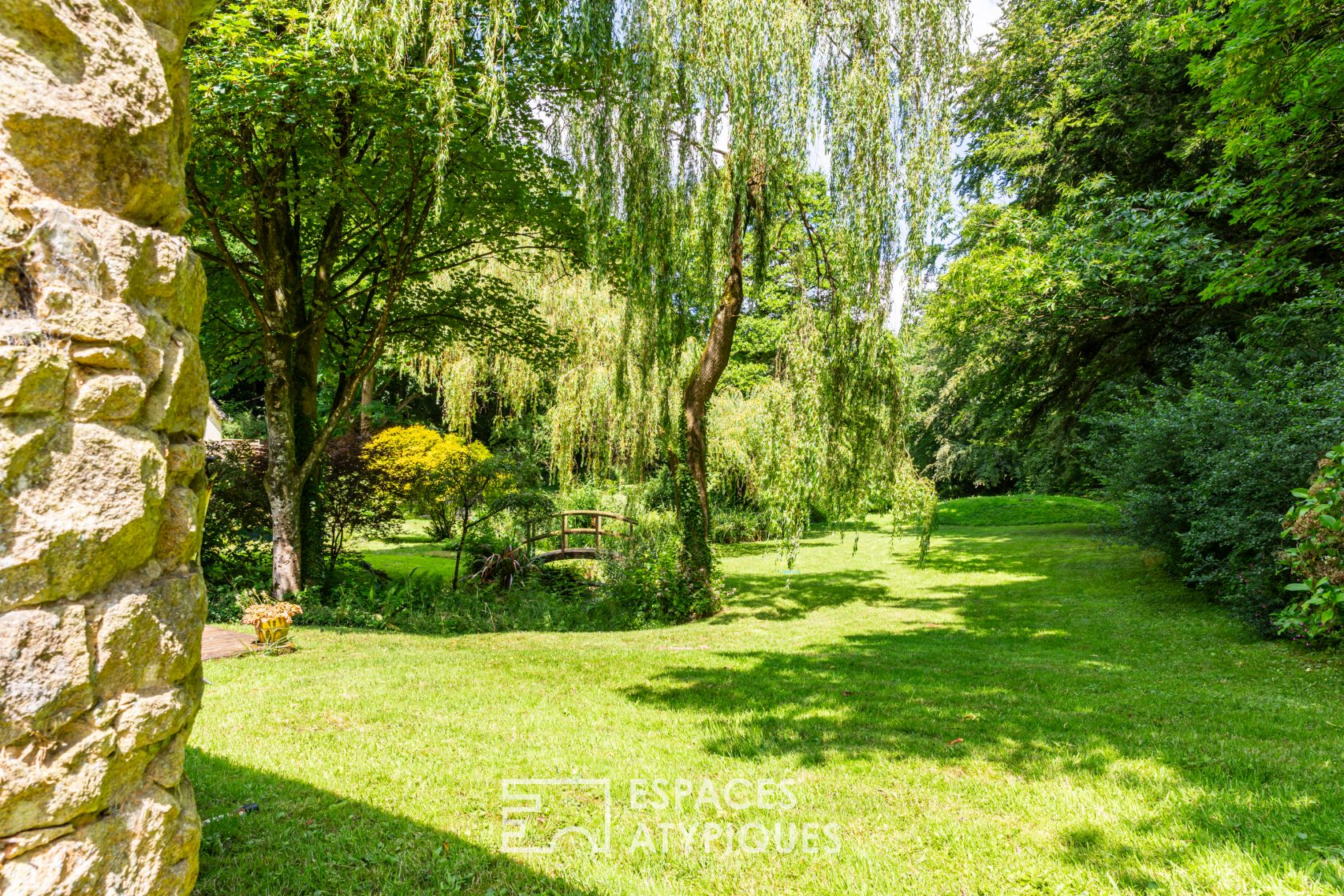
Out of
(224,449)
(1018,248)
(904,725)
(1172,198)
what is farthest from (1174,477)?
(224,449)

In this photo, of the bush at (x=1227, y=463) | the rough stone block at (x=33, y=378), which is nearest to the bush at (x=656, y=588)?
the bush at (x=1227, y=463)

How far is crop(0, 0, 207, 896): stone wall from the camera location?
4.01 ft

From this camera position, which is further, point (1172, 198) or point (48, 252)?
point (1172, 198)

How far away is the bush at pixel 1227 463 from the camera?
7.09 meters

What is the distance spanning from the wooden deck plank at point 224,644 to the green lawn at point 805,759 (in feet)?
1.70

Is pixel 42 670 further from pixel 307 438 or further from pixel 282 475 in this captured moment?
pixel 307 438

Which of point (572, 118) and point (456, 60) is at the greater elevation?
point (456, 60)

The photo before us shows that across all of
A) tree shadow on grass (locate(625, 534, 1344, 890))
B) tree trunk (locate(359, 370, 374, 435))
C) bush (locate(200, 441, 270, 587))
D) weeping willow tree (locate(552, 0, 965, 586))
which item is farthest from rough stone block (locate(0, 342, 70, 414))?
tree trunk (locate(359, 370, 374, 435))

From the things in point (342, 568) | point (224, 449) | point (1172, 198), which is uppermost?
point (1172, 198)

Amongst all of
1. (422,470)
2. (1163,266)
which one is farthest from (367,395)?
(1163,266)

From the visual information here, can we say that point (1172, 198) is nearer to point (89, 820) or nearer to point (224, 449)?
point (89, 820)

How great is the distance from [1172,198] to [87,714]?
11.4 metres

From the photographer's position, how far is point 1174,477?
8.83 meters

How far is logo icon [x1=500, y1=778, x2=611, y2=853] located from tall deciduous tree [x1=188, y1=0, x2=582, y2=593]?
504 centimetres
